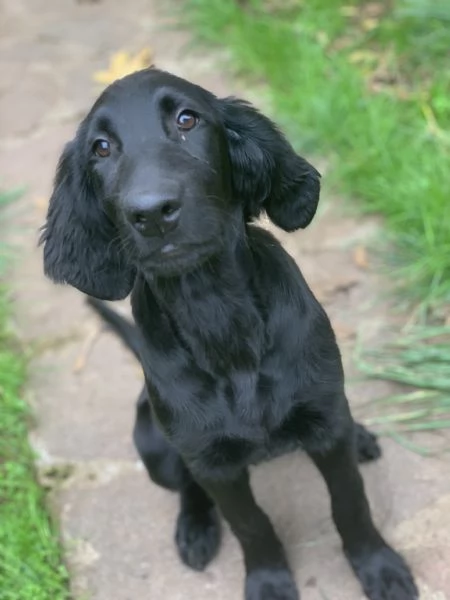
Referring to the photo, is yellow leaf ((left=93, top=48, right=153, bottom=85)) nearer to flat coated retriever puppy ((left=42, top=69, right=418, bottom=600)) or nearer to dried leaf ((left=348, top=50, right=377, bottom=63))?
dried leaf ((left=348, top=50, right=377, bottom=63))

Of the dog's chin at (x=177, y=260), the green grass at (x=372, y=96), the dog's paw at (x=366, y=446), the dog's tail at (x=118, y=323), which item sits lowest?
the dog's paw at (x=366, y=446)

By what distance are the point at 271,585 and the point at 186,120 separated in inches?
Answer: 46.1

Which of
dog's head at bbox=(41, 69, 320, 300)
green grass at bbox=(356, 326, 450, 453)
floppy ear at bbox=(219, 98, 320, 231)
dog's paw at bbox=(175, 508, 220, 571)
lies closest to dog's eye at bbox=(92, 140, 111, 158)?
dog's head at bbox=(41, 69, 320, 300)

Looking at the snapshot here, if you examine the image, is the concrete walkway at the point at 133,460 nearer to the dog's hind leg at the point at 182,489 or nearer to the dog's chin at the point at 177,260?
the dog's hind leg at the point at 182,489

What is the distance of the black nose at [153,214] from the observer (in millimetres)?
1408

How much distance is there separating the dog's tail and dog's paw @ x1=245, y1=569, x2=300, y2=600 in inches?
26.3

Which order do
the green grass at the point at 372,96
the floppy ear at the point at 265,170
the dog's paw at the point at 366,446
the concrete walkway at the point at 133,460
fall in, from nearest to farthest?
the floppy ear at the point at 265,170, the concrete walkway at the point at 133,460, the dog's paw at the point at 366,446, the green grass at the point at 372,96

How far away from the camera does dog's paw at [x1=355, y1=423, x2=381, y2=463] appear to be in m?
2.32

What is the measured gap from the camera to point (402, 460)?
2.32 m

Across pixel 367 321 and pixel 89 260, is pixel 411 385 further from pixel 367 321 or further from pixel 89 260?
pixel 89 260

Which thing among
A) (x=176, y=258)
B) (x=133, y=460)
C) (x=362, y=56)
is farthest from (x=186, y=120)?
(x=362, y=56)

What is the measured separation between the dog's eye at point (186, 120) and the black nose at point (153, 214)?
0.21 metres

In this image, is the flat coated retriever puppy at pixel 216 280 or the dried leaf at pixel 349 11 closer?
the flat coated retriever puppy at pixel 216 280

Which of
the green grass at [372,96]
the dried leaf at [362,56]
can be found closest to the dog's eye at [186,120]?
the green grass at [372,96]
